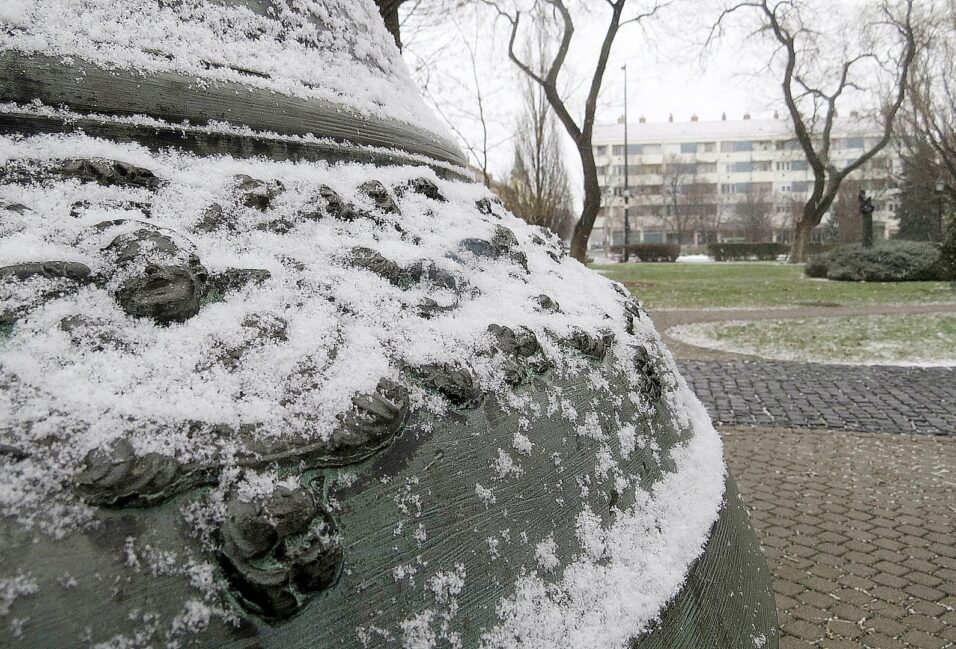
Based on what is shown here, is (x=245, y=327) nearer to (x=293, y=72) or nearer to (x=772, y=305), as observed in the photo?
(x=293, y=72)

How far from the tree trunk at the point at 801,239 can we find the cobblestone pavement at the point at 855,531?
24989 mm

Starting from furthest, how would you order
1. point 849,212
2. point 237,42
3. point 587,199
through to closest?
point 849,212 < point 587,199 < point 237,42

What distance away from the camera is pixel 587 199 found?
17.4m

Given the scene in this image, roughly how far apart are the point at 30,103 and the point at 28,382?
0.48 metres

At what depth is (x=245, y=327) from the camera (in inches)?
32.1

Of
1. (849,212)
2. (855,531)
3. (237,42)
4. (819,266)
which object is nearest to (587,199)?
(819,266)

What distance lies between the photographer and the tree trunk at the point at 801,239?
1094 inches

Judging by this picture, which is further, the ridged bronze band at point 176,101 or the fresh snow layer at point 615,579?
the ridged bronze band at point 176,101

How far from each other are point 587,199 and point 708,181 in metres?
53.2

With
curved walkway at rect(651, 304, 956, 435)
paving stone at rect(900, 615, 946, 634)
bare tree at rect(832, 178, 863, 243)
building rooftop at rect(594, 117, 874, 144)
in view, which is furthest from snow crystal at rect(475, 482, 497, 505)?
building rooftop at rect(594, 117, 874, 144)

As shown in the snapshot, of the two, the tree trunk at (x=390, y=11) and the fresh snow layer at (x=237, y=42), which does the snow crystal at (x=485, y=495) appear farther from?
the tree trunk at (x=390, y=11)

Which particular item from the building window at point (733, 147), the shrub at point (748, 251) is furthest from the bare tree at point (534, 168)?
the building window at point (733, 147)

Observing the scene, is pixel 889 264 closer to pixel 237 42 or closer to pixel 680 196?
pixel 237 42

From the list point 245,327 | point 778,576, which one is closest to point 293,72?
point 245,327
